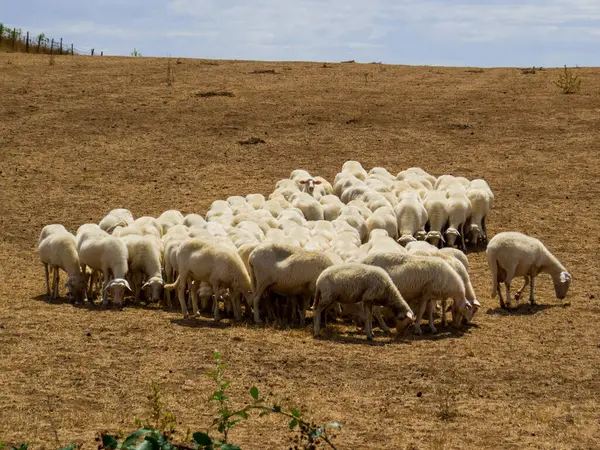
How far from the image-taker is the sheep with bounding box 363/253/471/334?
12414 millimetres

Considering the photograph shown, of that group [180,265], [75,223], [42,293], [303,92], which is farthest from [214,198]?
[303,92]

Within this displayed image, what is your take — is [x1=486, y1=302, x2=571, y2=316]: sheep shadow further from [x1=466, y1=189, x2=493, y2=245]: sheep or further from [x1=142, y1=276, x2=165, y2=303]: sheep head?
[x1=142, y1=276, x2=165, y2=303]: sheep head

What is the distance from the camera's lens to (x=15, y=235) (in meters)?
18.8

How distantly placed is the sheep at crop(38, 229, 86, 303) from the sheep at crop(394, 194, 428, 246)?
233 inches

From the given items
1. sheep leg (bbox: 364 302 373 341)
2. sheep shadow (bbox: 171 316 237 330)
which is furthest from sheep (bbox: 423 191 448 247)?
sheep shadow (bbox: 171 316 237 330)

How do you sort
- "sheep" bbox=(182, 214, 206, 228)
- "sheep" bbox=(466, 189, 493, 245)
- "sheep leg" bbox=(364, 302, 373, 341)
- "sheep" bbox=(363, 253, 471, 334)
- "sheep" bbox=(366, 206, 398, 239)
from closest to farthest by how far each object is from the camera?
"sheep leg" bbox=(364, 302, 373, 341) < "sheep" bbox=(363, 253, 471, 334) < "sheep" bbox=(182, 214, 206, 228) < "sheep" bbox=(366, 206, 398, 239) < "sheep" bbox=(466, 189, 493, 245)

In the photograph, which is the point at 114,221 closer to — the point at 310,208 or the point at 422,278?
the point at 310,208

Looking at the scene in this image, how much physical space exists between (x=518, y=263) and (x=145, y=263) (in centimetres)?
551

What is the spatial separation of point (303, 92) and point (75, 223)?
1365 cm

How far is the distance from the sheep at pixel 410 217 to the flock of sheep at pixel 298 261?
0.02 metres

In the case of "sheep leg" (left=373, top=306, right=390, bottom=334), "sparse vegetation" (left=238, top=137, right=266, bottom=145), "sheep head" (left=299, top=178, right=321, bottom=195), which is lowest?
"sheep leg" (left=373, top=306, right=390, bottom=334)

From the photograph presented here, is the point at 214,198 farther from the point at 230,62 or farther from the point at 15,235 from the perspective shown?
the point at 230,62

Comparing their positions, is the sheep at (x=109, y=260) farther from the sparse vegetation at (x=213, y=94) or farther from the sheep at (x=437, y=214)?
the sparse vegetation at (x=213, y=94)

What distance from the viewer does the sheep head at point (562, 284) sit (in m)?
14.2
